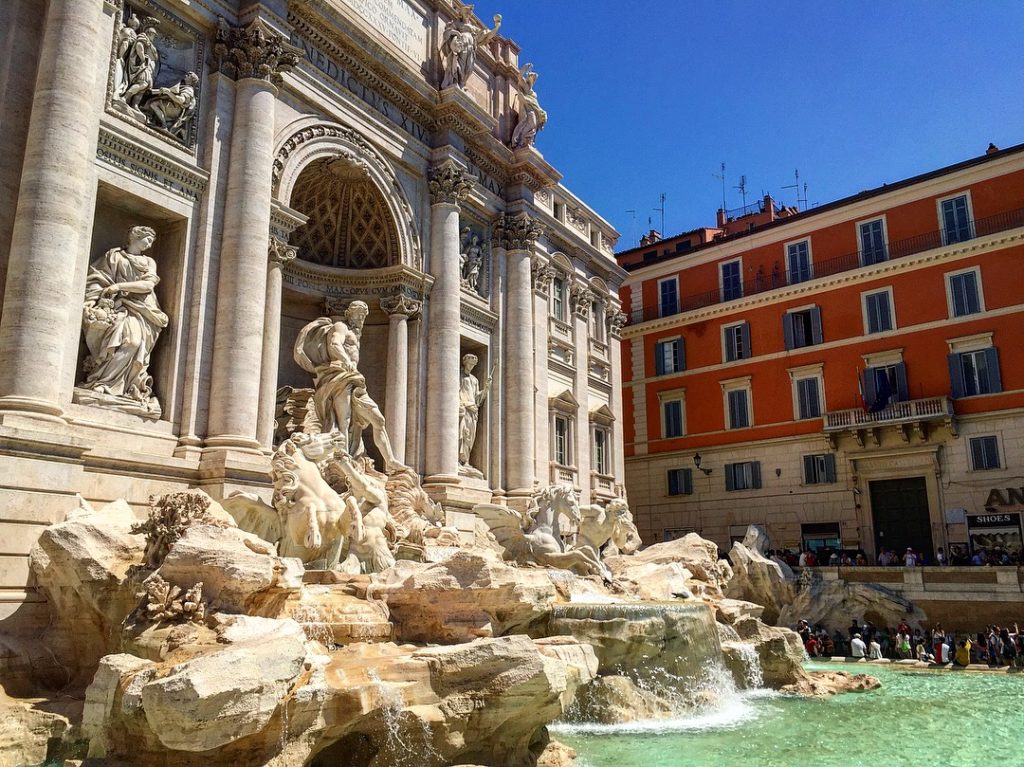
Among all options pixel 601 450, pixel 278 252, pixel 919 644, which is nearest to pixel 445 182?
pixel 278 252

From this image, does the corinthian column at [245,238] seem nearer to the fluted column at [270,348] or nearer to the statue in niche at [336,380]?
the fluted column at [270,348]

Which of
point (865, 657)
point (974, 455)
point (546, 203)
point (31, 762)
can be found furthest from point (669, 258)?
point (31, 762)

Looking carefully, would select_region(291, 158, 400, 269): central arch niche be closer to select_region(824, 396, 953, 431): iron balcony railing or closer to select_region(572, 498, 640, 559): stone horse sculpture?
select_region(572, 498, 640, 559): stone horse sculpture

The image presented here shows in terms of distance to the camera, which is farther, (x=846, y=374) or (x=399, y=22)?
(x=846, y=374)

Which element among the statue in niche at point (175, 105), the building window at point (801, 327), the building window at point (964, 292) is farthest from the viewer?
the building window at point (801, 327)

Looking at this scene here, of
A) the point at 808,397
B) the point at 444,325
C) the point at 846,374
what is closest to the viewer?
the point at 444,325

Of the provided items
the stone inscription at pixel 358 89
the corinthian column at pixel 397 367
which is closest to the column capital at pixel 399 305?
the corinthian column at pixel 397 367

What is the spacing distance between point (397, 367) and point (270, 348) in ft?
14.3

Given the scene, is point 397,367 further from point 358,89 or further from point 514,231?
point 358,89

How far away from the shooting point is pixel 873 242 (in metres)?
30.8

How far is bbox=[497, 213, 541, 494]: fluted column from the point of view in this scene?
2212 centimetres

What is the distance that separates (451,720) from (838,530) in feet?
80.8

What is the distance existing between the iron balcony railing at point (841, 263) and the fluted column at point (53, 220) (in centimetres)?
2617

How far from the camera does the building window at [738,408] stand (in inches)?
1282
